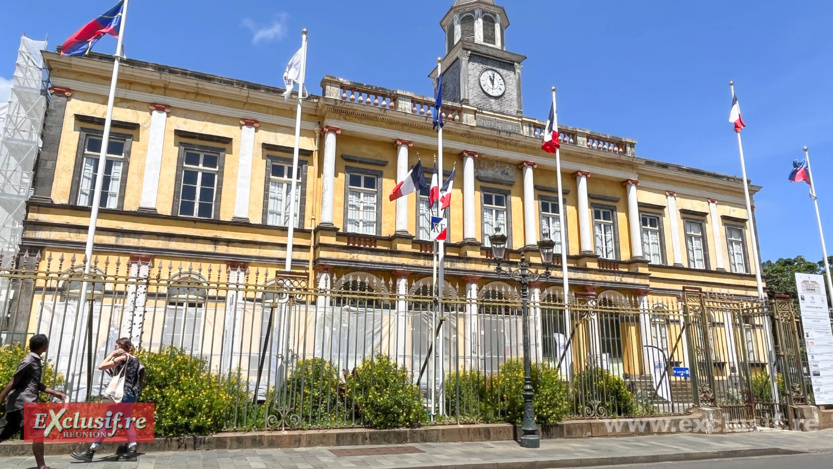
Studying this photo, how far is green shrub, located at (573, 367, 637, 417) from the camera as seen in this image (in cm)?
1141

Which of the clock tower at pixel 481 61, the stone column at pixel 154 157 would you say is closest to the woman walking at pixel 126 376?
the stone column at pixel 154 157

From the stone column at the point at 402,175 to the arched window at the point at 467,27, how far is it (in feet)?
25.7

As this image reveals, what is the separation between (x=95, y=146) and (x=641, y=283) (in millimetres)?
19929

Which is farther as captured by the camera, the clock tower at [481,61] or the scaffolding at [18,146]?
the clock tower at [481,61]

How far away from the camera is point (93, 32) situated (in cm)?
1320

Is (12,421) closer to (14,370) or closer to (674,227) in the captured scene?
(14,370)

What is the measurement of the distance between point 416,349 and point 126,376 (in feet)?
22.6

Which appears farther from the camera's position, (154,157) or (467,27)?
(467,27)

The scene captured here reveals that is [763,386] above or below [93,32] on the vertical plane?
below

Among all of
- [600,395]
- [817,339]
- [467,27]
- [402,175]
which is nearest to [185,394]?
[600,395]

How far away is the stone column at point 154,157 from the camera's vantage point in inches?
645

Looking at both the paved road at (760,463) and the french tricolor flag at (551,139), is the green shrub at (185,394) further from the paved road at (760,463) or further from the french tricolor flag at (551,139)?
the french tricolor flag at (551,139)

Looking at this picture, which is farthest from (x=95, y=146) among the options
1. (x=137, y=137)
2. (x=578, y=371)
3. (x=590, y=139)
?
(x=590, y=139)

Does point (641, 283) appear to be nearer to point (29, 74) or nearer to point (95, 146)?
point (95, 146)
